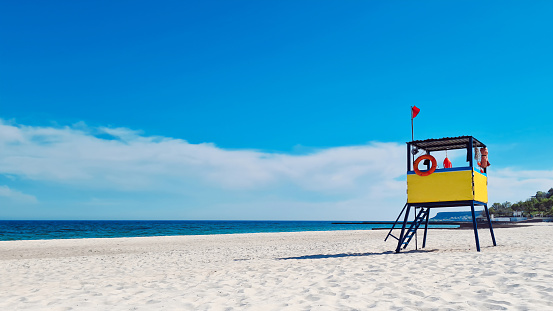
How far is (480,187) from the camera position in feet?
37.8

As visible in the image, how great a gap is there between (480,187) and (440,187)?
4.51ft

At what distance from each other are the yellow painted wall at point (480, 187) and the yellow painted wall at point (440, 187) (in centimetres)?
20

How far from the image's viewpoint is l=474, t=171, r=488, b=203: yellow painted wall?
11.1 m

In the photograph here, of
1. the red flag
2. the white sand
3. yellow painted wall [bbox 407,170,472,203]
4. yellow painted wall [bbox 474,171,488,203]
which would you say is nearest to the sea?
the white sand

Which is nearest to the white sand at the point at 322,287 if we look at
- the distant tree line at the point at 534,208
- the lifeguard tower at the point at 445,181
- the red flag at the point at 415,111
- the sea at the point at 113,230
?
the lifeguard tower at the point at 445,181

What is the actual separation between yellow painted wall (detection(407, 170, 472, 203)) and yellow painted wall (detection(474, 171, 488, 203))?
197mm

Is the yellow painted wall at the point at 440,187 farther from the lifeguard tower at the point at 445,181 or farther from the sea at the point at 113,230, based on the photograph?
the sea at the point at 113,230

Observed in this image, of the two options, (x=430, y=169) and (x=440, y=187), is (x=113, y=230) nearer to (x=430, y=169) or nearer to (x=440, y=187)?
(x=430, y=169)

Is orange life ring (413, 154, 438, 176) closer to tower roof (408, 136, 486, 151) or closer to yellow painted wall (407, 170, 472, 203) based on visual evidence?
yellow painted wall (407, 170, 472, 203)

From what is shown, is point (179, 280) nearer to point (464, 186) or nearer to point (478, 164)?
point (464, 186)

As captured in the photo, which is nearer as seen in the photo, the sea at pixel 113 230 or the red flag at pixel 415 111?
the red flag at pixel 415 111

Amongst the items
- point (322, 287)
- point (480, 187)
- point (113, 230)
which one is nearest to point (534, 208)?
point (113, 230)

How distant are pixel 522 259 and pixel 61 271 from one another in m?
10.9

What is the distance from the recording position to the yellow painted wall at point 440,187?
10883 mm
